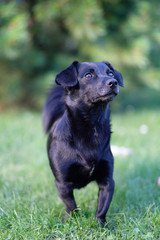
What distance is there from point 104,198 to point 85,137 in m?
0.47

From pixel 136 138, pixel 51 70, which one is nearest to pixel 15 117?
pixel 51 70

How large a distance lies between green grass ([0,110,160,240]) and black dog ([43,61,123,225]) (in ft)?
0.65

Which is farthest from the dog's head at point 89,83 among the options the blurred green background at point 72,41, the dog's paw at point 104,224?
the blurred green background at point 72,41

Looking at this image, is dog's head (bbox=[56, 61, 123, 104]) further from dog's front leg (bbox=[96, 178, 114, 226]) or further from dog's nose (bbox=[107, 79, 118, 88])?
dog's front leg (bbox=[96, 178, 114, 226])

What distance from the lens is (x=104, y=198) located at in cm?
223

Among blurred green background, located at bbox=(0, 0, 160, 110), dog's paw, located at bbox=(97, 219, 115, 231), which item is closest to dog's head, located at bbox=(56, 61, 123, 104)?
dog's paw, located at bbox=(97, 219, 115, 231)

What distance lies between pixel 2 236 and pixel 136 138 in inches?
126

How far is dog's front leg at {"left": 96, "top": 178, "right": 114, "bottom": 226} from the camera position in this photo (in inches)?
86.4

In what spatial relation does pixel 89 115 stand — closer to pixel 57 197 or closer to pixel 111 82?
pixel 111 82

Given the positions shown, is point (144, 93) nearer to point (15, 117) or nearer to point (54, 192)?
point (15, 117)

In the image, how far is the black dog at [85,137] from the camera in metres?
2.21

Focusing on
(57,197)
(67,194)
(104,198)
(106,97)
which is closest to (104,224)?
(104,198)

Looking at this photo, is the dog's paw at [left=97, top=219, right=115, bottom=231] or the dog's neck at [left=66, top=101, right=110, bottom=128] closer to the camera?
the dog's paw at [left=97, top=219, right=115, bottom=231]

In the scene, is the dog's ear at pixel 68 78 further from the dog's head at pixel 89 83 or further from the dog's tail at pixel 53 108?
the dog's tail at pixel 53 108
